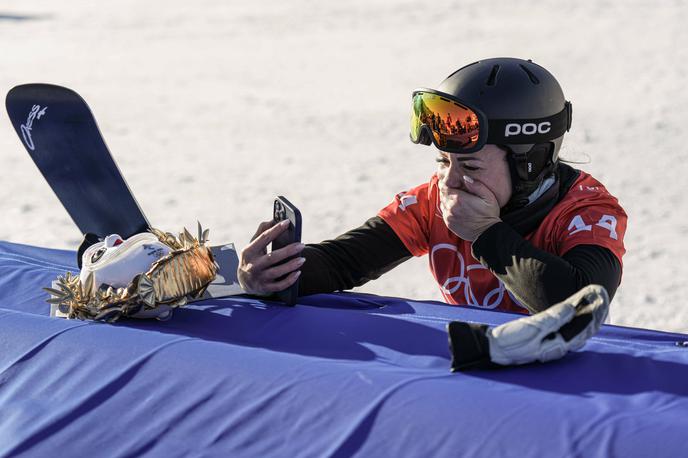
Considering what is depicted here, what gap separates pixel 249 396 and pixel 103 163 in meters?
1.20

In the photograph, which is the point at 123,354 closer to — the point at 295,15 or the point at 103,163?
the point at 103,163

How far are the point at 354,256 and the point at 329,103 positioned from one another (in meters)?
5.71

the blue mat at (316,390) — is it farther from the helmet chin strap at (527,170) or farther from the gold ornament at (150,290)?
the helmet chin strap at (527,170)

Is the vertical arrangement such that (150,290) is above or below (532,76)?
below

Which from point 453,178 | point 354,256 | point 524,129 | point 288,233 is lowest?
point 354,256

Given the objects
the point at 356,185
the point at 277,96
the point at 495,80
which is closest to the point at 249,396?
the point at 495,80

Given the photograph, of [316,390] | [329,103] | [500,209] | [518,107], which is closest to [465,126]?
[518,107]

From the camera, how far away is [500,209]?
7.61ft

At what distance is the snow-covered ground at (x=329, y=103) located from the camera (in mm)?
5398

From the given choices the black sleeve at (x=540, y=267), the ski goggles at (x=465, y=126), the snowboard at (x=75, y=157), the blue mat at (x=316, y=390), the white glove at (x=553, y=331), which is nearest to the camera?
the blue mat at (x=316, y=390)

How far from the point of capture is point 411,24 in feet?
35.3

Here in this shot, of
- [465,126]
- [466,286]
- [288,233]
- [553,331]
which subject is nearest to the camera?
[553,331]
